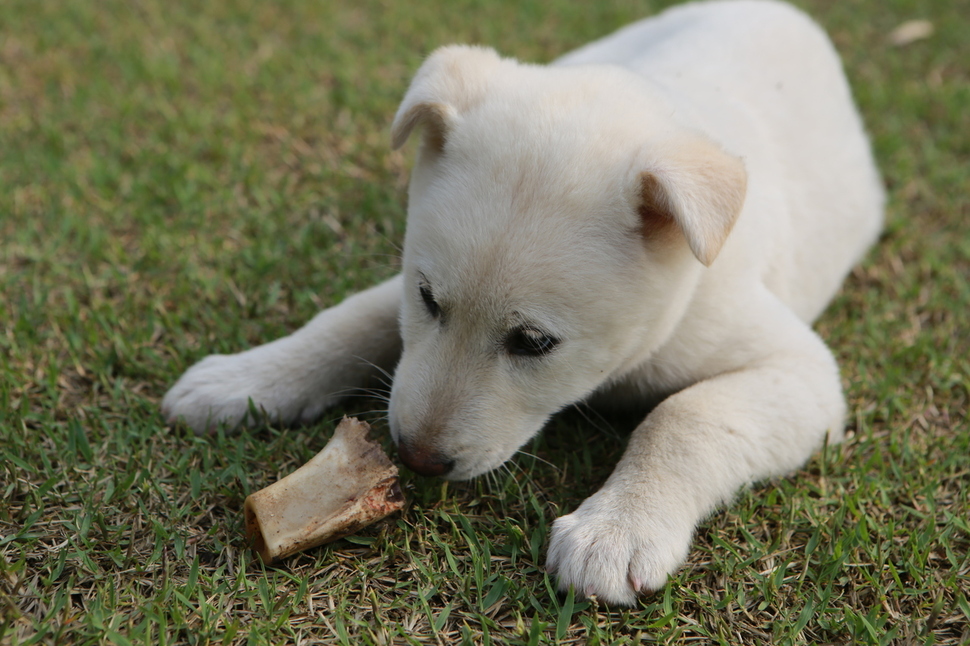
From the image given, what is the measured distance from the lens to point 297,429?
3.25 m

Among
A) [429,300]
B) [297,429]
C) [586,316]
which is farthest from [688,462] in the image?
[297,429]

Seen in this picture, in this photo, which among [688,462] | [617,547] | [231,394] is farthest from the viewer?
[231,394]

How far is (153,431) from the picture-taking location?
3131 millimetres

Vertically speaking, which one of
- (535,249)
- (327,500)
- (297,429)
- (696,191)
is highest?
(696,191)

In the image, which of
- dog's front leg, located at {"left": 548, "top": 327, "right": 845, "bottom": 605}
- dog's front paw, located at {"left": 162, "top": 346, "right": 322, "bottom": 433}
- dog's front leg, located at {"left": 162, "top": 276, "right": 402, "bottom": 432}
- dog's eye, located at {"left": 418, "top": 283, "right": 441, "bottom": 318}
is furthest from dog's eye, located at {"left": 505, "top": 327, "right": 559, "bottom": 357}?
dog's front paw, located at {"left": 162, "top": 346, "right": 322, "bottom": 433}

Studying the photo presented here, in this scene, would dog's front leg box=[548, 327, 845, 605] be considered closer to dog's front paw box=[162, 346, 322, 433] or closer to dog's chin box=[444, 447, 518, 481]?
dog's chin box=[444, 447, 518, 481]

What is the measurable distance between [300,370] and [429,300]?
0.80 m

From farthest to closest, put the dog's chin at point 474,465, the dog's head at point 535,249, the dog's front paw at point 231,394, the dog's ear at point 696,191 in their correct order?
the dog's front paw at point 231,394 < the dog's chin at point 474,465 < the dog's head at point 535,249 < the dog's ear at point 696,191

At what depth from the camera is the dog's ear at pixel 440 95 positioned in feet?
9.35

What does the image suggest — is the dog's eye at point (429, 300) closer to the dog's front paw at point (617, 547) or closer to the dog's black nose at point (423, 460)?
the dog's black nose at point (423, 460)

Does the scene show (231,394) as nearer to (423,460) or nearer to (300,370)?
(300,370)

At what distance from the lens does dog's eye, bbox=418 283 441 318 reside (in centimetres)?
271

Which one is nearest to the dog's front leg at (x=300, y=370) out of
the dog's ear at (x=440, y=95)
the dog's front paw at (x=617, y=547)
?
the dog's ear at (x=440, y=95)

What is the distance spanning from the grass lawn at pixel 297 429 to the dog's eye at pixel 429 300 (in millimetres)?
628
